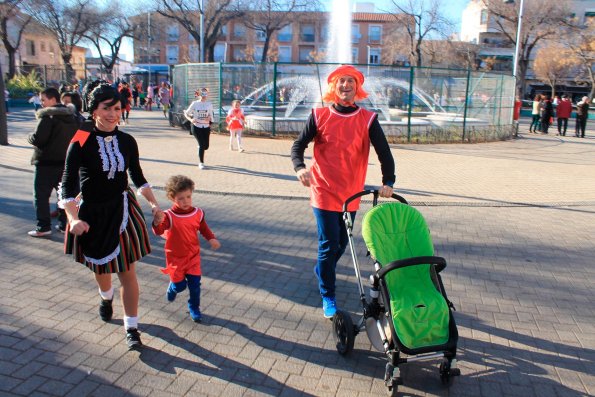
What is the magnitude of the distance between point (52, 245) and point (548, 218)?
7.07 meters

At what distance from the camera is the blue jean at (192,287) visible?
409 cm

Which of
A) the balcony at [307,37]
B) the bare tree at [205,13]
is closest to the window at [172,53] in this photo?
the balcony at [307,37]

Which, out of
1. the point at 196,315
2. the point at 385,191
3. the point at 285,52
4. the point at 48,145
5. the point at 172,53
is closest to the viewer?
the point at 385,191

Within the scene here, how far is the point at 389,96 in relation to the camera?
1892cm

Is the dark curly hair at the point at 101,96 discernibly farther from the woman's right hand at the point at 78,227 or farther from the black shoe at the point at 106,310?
the black shoe at the point at 106,310

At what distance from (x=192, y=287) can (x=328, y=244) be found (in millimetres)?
1138

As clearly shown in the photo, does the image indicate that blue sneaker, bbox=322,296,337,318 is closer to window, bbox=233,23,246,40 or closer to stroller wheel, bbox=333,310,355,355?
stroller wheel, bbox=333,310,355,355

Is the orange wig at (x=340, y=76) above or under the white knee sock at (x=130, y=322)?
above

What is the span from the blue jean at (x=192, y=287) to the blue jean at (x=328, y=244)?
99 centimetres

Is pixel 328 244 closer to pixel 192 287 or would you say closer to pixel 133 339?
pixel 192 287

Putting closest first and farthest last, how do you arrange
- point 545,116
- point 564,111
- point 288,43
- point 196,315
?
point 196,315 < point 564,111 < point 545,116 < point 288,43

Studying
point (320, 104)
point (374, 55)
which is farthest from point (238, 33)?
point (320, 104)

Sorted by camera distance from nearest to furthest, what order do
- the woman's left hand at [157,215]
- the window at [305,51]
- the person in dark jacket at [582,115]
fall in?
the woman's left hand at [157,215] < the person in dark jacket at [582,115] < the window at [305,51]

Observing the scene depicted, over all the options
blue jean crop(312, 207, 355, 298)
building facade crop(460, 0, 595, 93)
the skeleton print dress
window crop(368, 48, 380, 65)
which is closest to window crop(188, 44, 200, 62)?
window crop(368, 48, 380, 65)
